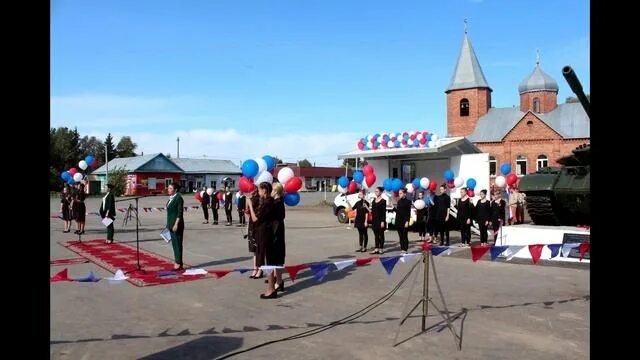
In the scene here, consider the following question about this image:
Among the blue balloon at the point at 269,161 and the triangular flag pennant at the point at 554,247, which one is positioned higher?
the blue balloon at the point at 269,161

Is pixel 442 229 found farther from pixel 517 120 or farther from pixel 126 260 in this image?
pixel 517 120

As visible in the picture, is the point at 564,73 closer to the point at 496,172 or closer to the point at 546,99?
the point at 496,172

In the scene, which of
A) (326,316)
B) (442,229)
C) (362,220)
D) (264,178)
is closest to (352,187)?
(442,229)

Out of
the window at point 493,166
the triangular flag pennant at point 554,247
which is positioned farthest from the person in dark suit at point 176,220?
the window at point 493,166

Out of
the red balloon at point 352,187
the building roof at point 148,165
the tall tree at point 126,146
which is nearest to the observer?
the red balloon at point 352,187

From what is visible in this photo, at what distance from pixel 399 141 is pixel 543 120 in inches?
989

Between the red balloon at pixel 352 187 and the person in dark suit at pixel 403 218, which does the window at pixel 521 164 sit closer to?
the red balloon at pixel 352 187

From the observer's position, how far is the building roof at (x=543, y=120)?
4259 centimetres

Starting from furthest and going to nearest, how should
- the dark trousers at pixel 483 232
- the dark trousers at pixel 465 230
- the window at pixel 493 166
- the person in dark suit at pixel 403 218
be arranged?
the window at pixel 493 166, the dark trousers at pixel 465 230, the dark trousers at pixel 483 232, the person in dark suit at pixel 403 218

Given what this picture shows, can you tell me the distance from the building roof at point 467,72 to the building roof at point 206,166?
31.7 metres

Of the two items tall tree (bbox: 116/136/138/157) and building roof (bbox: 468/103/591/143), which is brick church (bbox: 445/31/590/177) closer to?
building roof (bbox: 468/103/591/143)

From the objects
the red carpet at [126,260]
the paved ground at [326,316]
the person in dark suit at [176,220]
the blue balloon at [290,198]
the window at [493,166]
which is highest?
the window at [493,166]
